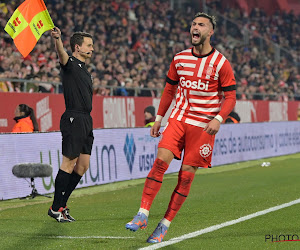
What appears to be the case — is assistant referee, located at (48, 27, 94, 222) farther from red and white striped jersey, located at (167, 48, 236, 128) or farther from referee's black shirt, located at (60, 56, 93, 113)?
red and white striped jersey, located at (167, 48, 236, 128)

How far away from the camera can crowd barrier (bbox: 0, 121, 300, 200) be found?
12398mm

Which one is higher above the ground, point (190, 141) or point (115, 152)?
point (190, 141)

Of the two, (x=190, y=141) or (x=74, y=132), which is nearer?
(x=190, y=141)

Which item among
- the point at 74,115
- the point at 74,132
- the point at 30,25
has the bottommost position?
the point at 74,132

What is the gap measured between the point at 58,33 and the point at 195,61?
1.81 meters

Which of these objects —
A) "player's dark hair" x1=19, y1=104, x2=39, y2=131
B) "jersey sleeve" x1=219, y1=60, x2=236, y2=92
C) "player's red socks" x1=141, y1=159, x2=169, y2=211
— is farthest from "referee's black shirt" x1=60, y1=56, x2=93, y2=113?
"player's dark hair" x1=19, y1=104, x2=39, y2=131

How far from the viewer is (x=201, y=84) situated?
705 centimetres

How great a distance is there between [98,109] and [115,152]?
205 inches

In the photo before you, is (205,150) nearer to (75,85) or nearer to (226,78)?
(226,78)

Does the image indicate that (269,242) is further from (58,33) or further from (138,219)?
(58,33)

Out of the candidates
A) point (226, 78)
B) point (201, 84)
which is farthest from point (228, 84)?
point (201, 84)

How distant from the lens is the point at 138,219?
6.61 meters

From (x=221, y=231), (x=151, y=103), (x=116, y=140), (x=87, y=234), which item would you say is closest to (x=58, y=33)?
(x=87, y=234)

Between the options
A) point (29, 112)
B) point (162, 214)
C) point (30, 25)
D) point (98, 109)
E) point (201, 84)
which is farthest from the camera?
point (98, 109)
